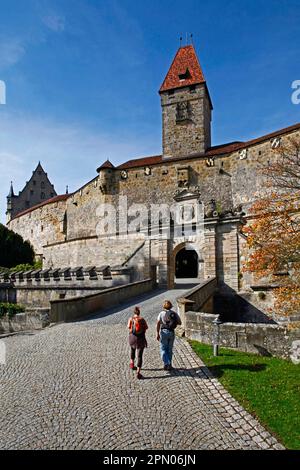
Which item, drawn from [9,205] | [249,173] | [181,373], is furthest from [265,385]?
[9,205]

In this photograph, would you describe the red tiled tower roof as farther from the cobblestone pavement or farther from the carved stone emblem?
the cobblestone pavement

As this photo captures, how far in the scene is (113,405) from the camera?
475cm

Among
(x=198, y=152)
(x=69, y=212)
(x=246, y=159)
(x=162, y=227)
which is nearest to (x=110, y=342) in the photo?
(x=162, y=227)

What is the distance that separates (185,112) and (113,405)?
35595 millimetres

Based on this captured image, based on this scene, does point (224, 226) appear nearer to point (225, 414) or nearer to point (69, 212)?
point (225, 414)

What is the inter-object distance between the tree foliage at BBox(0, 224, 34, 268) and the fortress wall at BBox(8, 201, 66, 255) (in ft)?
5.14

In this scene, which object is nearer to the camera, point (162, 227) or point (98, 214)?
point (162, 227)

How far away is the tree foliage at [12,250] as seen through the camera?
1693 inches

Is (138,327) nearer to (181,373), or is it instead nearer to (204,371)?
(181,373)

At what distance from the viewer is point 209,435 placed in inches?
160

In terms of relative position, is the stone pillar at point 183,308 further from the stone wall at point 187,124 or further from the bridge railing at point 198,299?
A: the stone wall at point 187,124
